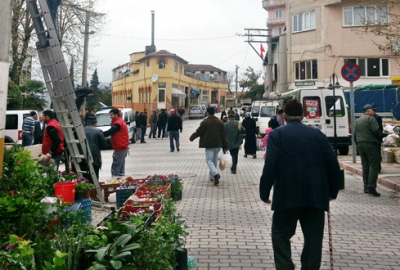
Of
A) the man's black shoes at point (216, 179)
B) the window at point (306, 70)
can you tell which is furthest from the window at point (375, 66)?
the man's black shoes at point (216, 179)

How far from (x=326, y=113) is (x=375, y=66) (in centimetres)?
1724

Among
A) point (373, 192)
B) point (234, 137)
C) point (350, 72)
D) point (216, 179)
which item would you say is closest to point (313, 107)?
point (350, 72)

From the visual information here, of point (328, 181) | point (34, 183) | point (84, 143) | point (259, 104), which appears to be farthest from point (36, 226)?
point (259, 104)

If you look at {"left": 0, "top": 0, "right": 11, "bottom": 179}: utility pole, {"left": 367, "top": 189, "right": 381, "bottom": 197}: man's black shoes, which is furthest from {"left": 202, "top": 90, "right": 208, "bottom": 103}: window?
{"left": 0, "top": 0, "right": 11, "bottom": 179}: utility pole

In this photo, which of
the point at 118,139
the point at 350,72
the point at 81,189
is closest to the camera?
the point at 81,189

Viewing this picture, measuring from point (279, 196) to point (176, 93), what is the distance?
2241 inches

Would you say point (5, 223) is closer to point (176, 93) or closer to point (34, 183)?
point (34, 183)

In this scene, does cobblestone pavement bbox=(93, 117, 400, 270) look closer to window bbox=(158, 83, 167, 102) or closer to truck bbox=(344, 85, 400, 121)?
truck bbox=(344, 85, 400, 121)

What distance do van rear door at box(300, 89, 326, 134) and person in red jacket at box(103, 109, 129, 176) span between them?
1073 centimetres

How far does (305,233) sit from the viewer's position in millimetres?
4375

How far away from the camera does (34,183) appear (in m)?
5.45

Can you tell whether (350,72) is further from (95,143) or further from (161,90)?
(161,90)

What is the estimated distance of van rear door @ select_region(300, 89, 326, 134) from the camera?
19781 millimetres

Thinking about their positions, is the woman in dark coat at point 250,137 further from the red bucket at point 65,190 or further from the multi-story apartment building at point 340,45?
the multi-story apartment building at point 340,45
